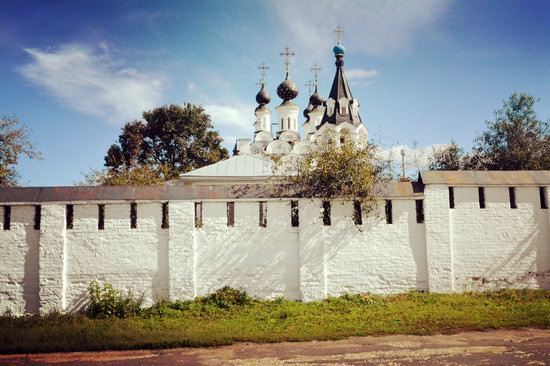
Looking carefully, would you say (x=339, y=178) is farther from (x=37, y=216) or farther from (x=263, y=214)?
(x=37, y=216)

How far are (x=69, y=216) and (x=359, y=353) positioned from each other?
8285 mm

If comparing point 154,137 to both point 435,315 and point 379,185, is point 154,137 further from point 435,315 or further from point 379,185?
point 435,315

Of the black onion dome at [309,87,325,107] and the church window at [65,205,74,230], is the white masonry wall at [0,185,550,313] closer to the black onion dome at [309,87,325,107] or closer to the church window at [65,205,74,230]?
the church window at [65,205,74,230]

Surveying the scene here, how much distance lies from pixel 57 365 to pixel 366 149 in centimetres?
900

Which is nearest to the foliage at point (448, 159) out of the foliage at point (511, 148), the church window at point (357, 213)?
the foliage at point (511, 148)

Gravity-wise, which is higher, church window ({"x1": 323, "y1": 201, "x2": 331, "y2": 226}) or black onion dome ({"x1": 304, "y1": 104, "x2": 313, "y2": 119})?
black onion dome ({"x1": 304, "y1": 104, "x2": 313, "y2": 119})

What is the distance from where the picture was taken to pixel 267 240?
37.2ft

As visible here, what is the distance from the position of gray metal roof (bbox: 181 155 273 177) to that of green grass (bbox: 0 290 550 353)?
373 inches

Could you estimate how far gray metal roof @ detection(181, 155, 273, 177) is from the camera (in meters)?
19.6

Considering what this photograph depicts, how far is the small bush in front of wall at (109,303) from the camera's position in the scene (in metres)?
10.3

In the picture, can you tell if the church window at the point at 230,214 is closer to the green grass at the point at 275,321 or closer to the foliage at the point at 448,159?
the green grass at the point at 275,321

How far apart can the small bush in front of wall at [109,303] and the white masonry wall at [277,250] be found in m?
0.24

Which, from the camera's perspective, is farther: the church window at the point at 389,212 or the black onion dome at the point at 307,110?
the black onion dome at the point at 307,110

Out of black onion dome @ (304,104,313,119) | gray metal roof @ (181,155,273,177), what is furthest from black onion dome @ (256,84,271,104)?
gray metal roof @ (181,155,273,177)
